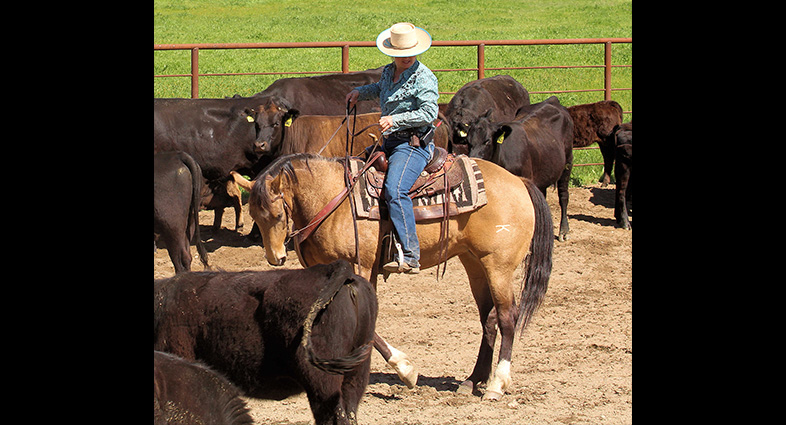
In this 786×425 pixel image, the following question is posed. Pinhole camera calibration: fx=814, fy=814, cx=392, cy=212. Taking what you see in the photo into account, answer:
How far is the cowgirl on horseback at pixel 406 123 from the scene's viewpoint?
5.28 metres

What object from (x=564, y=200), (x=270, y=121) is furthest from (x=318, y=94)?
(x=564, y=200)

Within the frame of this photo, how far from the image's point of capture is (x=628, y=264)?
350 inches

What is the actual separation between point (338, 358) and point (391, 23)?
2589 centimetres

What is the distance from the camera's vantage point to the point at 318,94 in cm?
1102

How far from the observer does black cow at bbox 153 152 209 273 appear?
23.2ft

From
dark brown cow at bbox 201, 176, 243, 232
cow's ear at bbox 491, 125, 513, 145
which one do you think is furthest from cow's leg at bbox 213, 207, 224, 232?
cow's ear at bbox 491, 125, 513, 145

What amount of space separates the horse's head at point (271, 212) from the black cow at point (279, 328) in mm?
1179

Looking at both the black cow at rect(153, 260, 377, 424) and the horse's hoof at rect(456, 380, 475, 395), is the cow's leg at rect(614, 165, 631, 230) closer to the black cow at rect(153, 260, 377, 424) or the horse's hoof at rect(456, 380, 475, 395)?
the horse's hoof at rect(456, 380, 475, 395)

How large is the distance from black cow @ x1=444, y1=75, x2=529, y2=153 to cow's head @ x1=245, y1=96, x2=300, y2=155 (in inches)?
81.9

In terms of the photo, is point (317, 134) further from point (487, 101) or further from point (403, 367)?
point (403, 367)

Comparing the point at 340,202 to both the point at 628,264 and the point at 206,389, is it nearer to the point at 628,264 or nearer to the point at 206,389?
the point at 206,389

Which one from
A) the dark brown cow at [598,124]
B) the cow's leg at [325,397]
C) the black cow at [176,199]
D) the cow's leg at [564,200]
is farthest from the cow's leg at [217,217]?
the cow's leg at [325,397]
